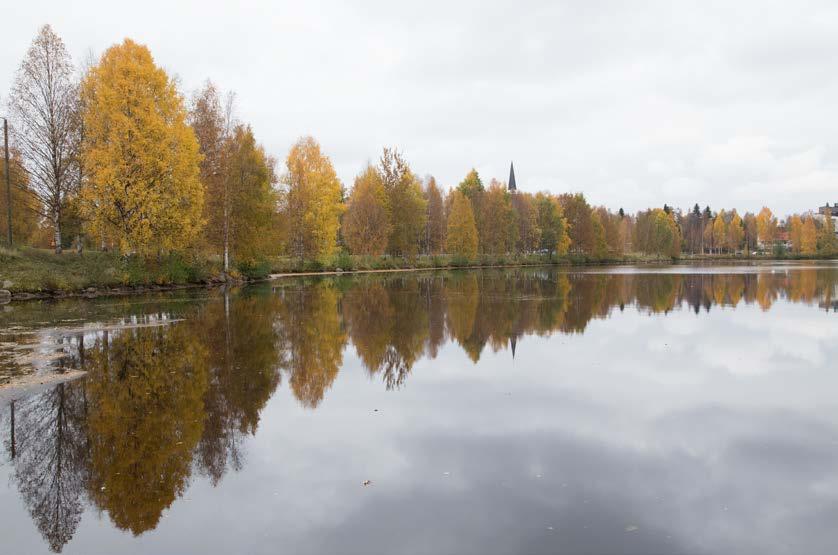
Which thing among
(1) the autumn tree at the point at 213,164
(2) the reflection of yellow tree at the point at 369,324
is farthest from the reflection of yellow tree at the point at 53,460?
(1) the autumn tree at the point at 213,164

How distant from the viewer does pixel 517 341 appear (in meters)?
16.3

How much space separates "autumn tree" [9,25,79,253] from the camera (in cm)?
3559

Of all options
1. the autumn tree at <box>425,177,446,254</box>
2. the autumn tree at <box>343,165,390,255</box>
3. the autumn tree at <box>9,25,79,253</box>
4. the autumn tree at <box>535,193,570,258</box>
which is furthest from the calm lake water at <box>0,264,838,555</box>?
the autumn tree at <box>535,193,570,258</box>

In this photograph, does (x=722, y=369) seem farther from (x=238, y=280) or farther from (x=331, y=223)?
(x=331, y=223)

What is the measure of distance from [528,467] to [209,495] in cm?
370

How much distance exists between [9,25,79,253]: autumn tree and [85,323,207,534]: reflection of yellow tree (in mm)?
27991

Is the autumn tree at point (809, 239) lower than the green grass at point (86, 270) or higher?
higher

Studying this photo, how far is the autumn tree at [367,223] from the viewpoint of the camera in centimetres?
6681

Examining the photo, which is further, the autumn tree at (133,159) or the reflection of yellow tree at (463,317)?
the autumn tree at (133,159)

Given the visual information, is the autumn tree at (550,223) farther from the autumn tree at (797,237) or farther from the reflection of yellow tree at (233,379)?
the reflection of yellow tree at (233,379)

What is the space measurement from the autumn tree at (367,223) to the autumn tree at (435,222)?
16.5 m

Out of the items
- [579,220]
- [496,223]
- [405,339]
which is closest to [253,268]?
[405,339]

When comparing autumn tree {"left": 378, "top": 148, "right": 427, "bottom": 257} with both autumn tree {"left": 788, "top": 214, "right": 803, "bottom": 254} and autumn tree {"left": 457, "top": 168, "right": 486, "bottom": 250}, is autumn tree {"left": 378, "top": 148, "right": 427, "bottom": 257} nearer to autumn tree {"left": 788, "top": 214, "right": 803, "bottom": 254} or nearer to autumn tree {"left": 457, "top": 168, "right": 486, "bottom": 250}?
autumn tree {"left": 457, "top": 168, "right": 486, "bottom": 250}

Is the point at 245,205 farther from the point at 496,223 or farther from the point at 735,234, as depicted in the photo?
the point at 735,234
